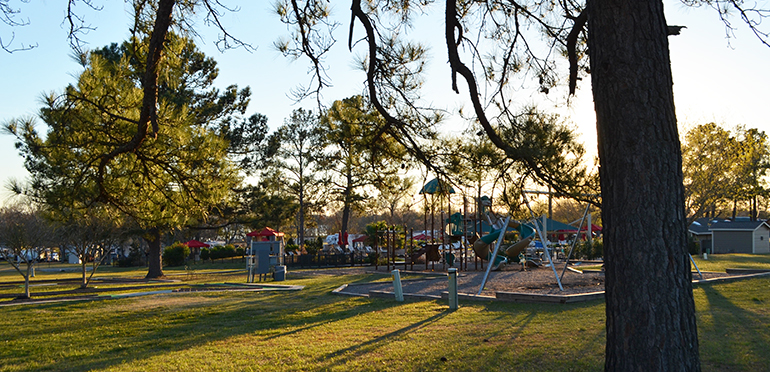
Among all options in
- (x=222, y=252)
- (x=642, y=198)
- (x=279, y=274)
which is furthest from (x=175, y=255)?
(x=642, y=198)

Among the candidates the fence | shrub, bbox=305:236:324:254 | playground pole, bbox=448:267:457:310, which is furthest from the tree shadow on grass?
shrub, bbox=305:236:324:254

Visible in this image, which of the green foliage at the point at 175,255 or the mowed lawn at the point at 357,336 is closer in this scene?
the mowed lawn at the point at 357,336

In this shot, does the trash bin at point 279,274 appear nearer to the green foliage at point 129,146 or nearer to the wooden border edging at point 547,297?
the green foliage at point 129,146

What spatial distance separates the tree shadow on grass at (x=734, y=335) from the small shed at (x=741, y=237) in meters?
36.1

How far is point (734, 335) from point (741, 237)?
4055cm

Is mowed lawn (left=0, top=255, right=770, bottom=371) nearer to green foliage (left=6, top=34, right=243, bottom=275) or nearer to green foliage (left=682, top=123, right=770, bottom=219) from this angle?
green foliage (left=6, top=34, right=243, bottom=275)

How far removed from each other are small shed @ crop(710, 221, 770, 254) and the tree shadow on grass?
36.1 metres

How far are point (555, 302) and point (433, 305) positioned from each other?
2.13 m

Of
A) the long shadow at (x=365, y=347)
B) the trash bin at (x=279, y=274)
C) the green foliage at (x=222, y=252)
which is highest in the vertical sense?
the long shadow at (x=365, y=347)

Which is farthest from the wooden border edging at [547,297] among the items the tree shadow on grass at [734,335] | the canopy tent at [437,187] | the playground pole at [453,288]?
the canopy tent at [437,187]

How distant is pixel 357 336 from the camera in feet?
22.5

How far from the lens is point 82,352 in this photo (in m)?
6.36

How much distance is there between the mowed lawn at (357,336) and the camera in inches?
207

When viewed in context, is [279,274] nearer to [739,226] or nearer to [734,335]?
[734,335]
